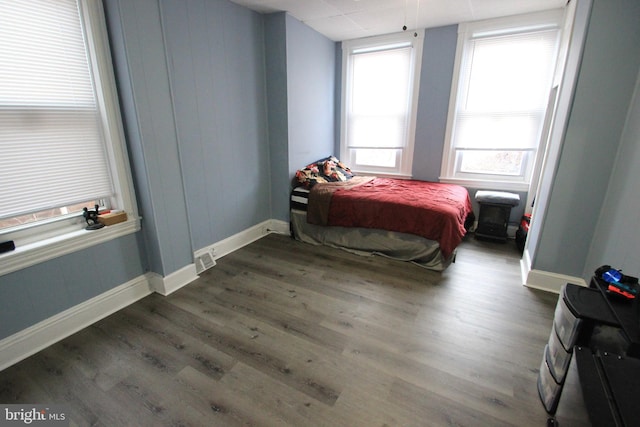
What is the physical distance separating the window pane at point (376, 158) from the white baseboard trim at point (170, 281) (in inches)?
120

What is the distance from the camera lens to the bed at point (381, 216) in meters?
2.80

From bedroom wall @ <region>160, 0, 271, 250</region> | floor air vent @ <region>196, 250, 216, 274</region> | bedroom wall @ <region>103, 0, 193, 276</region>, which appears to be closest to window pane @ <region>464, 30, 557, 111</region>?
bedroom wall @ <region>160, 0, 271, 250</region>

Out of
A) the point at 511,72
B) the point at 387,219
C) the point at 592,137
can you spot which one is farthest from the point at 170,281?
the point at 511,72

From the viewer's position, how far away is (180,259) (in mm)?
2543

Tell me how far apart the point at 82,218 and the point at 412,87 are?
3.96 meters

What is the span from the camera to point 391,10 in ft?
10.2

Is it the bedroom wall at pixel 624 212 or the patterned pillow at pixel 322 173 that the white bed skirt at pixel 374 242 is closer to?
the patterned pillow at pixel 322 173

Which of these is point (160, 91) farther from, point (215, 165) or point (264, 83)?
point (264, 83)

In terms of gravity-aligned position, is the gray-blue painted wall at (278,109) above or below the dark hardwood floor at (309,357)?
above

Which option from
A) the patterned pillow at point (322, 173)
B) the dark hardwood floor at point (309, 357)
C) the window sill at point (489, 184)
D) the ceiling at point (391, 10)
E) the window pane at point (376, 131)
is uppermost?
the ceiling at point (391, 10)

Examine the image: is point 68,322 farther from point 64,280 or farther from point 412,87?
point 412,87

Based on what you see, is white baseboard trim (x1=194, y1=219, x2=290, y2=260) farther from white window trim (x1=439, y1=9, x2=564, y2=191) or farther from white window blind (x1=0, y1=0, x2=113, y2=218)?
white window trim (x1=439, y1=9, x2=564, y2=191)

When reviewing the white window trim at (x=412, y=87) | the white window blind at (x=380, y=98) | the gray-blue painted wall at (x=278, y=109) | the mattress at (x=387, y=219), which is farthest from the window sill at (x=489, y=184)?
the gray-blue painted wall at (x=278, y=109)

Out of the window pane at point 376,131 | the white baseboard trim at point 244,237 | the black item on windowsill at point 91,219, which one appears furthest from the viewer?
the window pane at point 376,131
